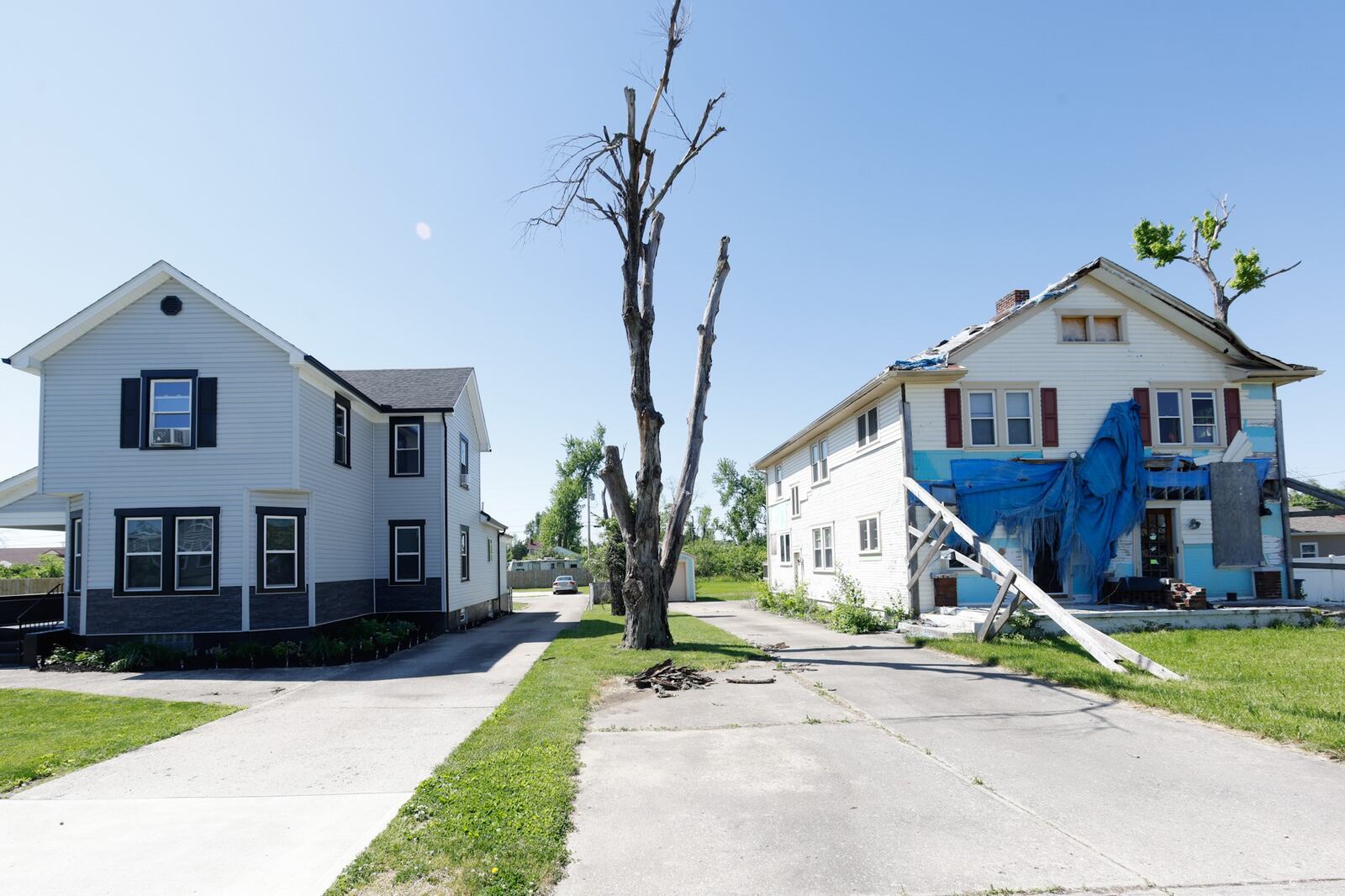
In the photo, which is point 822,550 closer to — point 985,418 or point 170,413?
point 985,418

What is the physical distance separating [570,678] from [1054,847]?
8327 millimetres

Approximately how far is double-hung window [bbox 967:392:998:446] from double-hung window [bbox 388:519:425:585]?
14.3m

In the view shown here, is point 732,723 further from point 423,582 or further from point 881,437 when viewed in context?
point 423,582

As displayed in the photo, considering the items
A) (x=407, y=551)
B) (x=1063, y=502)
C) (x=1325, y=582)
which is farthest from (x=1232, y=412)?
(x=407, y=551)

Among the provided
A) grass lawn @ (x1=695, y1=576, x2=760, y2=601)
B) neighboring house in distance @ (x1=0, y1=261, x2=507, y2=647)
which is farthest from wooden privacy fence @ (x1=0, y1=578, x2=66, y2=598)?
grass lawn @ (x1=695, y1=576, x2=760, y2=601)

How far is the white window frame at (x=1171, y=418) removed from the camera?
63.0ft

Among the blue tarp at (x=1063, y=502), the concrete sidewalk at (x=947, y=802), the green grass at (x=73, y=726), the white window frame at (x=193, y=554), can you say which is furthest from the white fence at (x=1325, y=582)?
the white window frame at (x=193, y=554)

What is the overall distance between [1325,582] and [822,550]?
13327 millimetres

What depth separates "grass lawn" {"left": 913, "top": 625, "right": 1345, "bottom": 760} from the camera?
820cm

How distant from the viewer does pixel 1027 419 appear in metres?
18.8

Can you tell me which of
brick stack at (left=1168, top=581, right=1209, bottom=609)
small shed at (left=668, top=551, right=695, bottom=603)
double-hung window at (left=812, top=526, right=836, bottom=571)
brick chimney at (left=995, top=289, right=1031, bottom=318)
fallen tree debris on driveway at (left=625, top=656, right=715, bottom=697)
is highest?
brick chimney at (left=995, top=289, right=1031, bottom=318)

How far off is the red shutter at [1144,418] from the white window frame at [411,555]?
18297 mm

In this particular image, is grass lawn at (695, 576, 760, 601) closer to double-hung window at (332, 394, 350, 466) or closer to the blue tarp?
the blue tarp

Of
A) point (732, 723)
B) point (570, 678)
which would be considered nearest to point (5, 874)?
point (732, 723)
